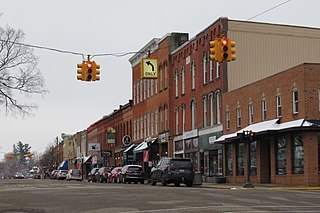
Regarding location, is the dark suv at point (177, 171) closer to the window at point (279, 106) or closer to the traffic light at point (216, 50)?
the window at point (279, 106)

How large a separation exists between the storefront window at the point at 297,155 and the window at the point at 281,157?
104cm

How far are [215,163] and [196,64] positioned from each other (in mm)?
8774

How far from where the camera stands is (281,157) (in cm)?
3759

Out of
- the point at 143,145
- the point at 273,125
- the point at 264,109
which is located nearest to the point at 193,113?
the point at 264,109

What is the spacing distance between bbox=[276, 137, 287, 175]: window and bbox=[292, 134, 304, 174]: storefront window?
104cm

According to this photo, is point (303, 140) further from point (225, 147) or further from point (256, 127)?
point (225, 147)

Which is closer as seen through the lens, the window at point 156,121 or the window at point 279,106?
the window at point 279,106

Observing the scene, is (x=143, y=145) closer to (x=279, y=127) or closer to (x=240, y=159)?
(x=240, y=159)

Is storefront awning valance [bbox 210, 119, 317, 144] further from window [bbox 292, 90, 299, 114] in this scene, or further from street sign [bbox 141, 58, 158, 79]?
street sign [bbox 141, 58, 158, 79]

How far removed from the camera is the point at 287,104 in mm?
36781

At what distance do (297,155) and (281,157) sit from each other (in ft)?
6.47

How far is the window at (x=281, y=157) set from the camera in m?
37.2

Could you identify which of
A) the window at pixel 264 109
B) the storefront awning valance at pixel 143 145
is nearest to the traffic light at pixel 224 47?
the window at pixel 264 109

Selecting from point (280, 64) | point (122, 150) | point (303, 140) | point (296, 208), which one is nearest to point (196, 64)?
point (280, 64)
